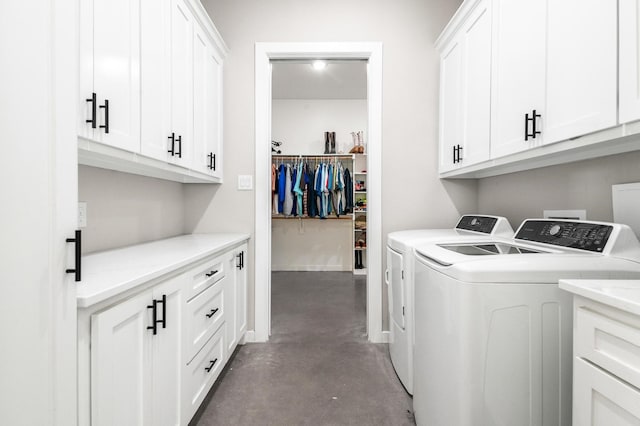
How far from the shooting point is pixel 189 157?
6.26 ft

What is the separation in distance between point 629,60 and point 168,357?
1.85m

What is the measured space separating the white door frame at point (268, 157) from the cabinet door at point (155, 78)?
914 millimetres

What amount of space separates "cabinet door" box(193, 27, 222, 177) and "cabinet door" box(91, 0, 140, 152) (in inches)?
24.9

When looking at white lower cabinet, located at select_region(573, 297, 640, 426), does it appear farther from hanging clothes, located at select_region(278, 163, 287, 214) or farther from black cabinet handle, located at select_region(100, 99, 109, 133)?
hanging clothes, located at select_region(278, 163, 287, 214)

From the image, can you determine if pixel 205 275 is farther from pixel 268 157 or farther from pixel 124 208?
pixel 268 157

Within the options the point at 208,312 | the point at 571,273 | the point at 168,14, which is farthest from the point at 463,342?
the point at 168,14

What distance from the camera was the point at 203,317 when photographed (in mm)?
1569

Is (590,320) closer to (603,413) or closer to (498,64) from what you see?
(603,413)

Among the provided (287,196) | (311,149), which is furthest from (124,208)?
(311,149)

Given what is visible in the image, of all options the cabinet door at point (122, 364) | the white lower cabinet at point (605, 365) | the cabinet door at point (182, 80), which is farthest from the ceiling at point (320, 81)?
the white lower cabinet at point (605, 365)

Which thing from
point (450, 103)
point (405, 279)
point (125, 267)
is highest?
point (450, 103)

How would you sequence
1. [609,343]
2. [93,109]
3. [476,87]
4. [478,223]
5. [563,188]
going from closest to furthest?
[609,343] → [93,109] → [563,188] → [476,87] → [478,223]

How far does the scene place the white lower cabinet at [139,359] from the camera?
85cm

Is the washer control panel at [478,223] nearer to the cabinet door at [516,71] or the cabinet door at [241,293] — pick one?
the cabinet door at [516,71]
